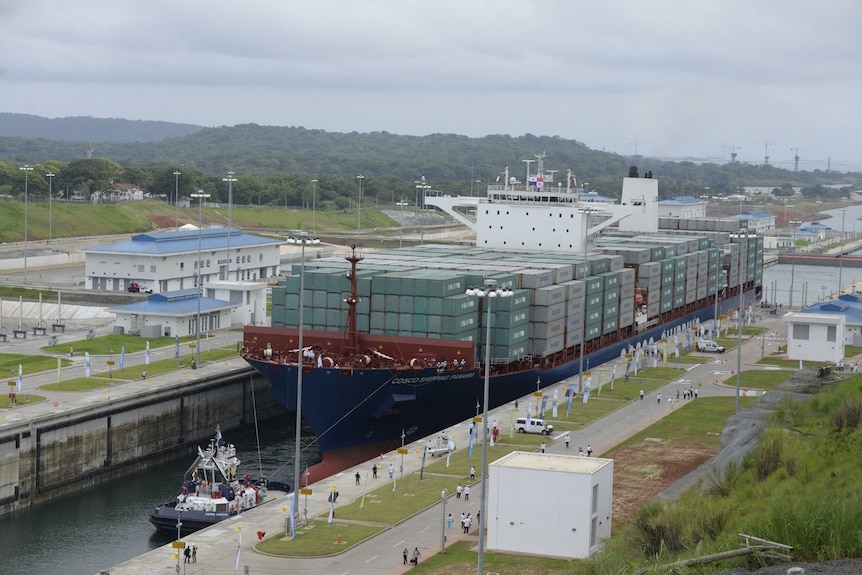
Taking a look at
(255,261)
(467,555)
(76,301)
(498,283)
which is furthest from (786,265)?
(467,555)

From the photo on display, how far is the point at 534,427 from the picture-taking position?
61.2 meters

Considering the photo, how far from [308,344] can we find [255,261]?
208ft

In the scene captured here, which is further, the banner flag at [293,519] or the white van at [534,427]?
the white van at [534,427]

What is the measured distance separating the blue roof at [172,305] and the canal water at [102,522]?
1794cm

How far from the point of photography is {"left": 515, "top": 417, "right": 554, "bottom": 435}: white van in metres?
61.2

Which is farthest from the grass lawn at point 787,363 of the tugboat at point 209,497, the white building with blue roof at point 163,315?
the tugboat at point 209,497

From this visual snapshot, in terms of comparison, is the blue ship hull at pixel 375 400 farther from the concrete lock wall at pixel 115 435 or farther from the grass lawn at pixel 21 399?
the grass lawn at pixel 21 399

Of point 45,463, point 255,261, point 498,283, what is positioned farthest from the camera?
point 255,261

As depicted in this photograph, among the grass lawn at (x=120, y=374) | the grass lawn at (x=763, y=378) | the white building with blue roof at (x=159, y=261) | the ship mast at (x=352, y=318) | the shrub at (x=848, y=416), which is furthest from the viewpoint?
the white building with blue roof at (x=159, y=261)

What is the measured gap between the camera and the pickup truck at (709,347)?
9450cm

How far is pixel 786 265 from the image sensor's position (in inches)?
7761

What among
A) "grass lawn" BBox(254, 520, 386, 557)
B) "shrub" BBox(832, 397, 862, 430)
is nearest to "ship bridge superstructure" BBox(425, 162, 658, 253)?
"grass lawn" BBox(254, 520, 386, 557)

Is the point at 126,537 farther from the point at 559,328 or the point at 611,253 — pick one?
the point at 611,253

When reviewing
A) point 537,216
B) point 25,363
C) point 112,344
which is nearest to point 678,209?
point 537,216
